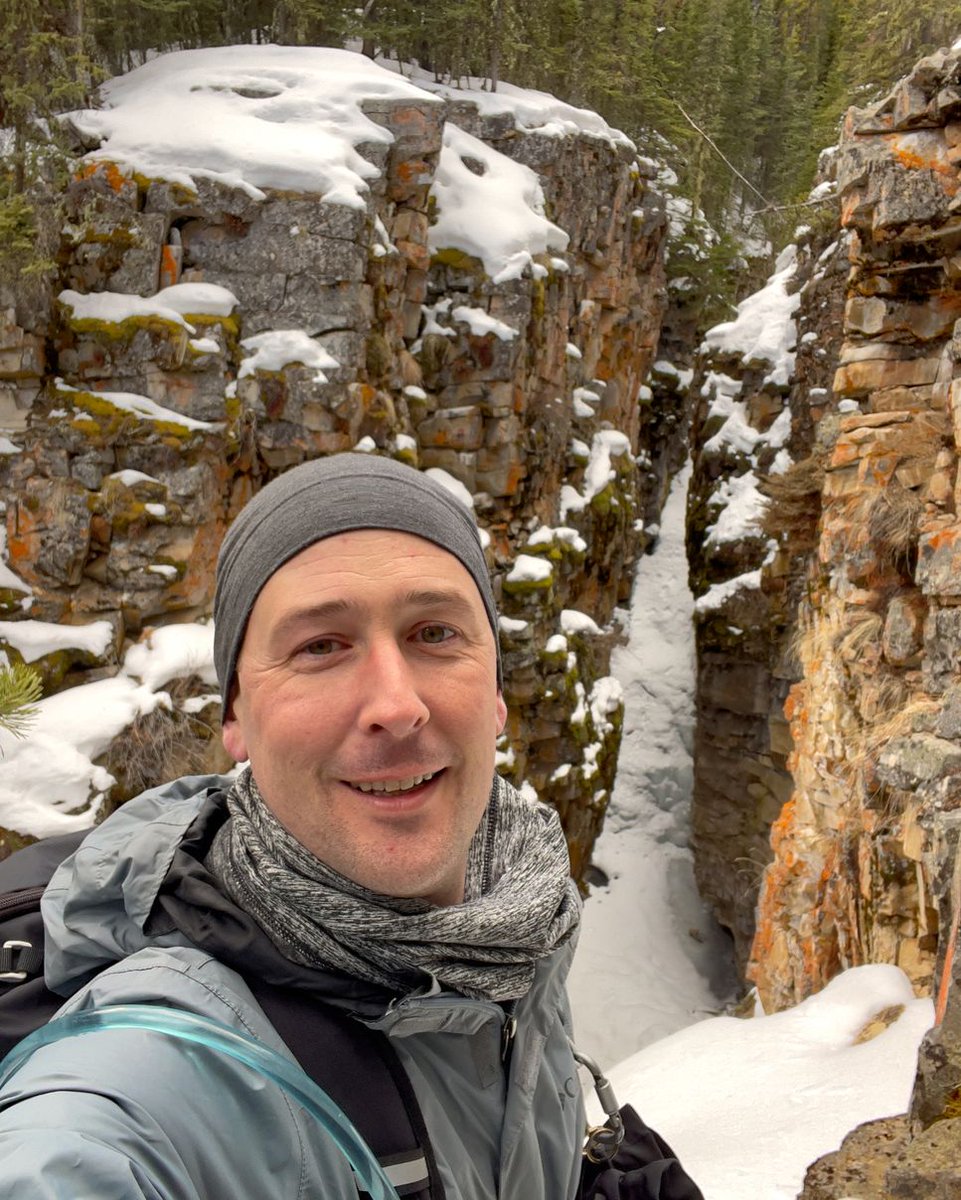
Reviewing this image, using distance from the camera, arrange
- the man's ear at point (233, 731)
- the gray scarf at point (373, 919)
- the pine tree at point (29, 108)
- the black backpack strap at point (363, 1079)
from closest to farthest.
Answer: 1. the black backpack strap at point (363, 1079)
2. the gray scarf at point (373, 919)
3. the man's ear at point (233, 731)
4. the pine tree at point (29, 108)

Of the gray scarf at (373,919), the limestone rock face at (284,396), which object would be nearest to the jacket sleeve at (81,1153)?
the gray scarf at (373,919)

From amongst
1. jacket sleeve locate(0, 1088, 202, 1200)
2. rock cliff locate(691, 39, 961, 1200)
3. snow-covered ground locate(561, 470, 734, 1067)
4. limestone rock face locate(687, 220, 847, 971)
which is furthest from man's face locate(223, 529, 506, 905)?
limestone rock face locate(687, 220, 847, 971)

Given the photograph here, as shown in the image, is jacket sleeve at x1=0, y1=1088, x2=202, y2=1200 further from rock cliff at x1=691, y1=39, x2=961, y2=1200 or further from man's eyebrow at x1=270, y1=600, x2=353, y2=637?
rock cliff at x1=691, y1=39, x2=961, y2=1200

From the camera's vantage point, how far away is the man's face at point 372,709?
1284mm

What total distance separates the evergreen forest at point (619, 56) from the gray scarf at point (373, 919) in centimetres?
736

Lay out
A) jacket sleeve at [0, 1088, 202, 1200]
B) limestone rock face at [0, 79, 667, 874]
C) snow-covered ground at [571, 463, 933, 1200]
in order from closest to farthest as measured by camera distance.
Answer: jacket sleeve at [0, 1088, 202, 1200]
snow-covered ground at [571, 463, 933, 1200]
limestone rock face at [0, 79, 667, 874]

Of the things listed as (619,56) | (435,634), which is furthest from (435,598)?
(619,56)

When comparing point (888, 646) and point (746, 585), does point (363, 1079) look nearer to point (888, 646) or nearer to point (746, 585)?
point (888, 646)

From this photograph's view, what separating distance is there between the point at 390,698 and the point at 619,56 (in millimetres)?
27134

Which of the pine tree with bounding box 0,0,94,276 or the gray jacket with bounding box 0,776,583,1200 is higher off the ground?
the pine tree with bounding box 0,0,94,276

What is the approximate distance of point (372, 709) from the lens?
1268mm

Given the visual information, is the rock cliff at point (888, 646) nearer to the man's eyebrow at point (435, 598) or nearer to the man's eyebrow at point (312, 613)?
the man's eyebrow at point (435, 598)

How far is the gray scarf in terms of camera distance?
1193mm

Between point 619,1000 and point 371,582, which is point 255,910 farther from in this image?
point 619,1000
